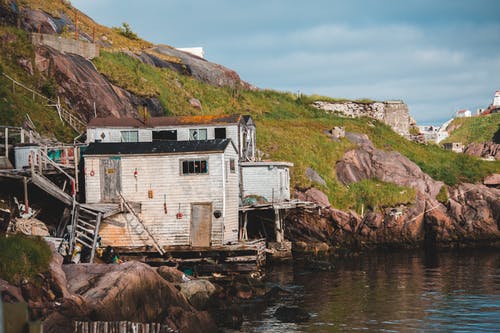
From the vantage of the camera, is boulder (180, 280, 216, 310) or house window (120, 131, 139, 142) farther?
house window (120, 131, 139, 142)

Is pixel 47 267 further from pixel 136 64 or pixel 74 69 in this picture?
pixel 136 64

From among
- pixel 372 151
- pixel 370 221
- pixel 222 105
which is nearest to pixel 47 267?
pixel 370 221

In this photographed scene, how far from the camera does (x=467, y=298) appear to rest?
3173 cm

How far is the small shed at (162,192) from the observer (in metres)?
38.6

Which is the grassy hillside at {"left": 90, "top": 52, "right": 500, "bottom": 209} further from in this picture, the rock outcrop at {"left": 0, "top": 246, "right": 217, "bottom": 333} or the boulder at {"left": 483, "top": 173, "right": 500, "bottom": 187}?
the rock outcrop at {"left": 0, "top": 246, "right": 217, "bottom": 333}

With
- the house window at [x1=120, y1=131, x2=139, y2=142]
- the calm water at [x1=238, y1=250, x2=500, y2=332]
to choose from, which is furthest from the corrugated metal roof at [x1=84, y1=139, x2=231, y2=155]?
the calm water at [x1=238, y1=250, x2=500, y2=332]

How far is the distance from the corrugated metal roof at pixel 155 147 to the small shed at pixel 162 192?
64 millimetres

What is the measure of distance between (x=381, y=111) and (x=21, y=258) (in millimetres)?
70760

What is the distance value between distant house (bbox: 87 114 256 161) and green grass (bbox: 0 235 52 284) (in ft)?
70.5

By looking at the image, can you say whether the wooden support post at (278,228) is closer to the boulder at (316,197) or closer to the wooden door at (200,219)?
the boulder at (316,197)

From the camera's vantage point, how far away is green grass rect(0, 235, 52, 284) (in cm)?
2283

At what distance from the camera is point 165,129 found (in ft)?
154

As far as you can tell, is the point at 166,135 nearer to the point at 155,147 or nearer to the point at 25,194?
the point at 155,147

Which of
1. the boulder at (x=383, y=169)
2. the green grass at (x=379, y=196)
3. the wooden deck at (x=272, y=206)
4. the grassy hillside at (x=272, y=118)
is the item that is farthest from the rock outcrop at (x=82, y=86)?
the green grass at (x=379, y=196)
